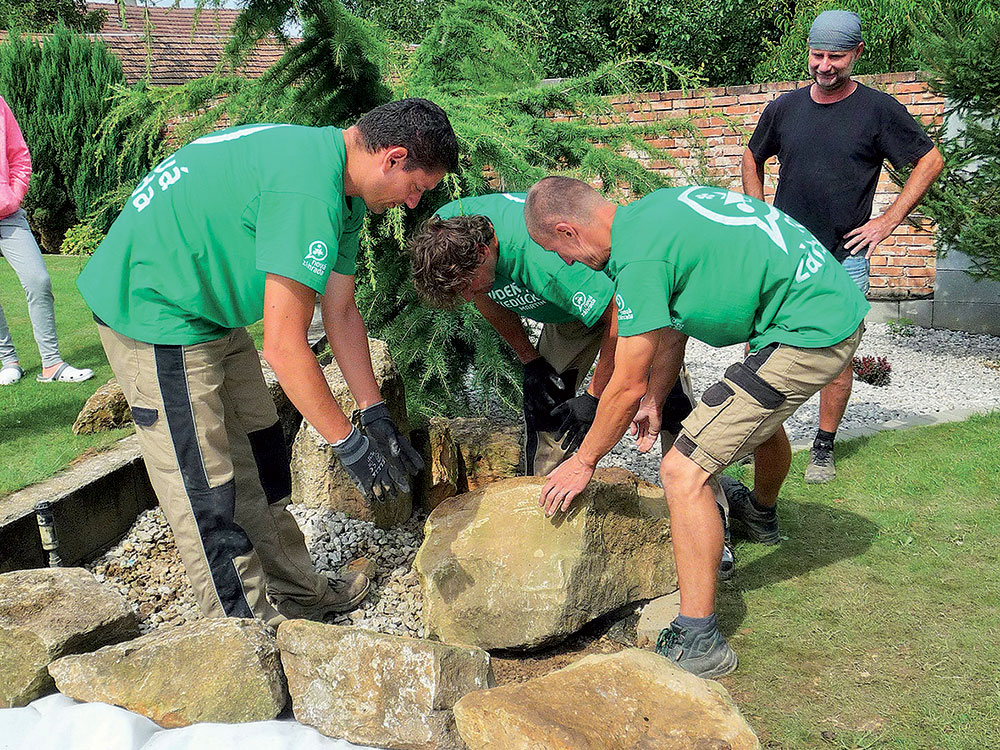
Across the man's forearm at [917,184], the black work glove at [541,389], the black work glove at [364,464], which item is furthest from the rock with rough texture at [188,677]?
the man's forearm at [917,184]

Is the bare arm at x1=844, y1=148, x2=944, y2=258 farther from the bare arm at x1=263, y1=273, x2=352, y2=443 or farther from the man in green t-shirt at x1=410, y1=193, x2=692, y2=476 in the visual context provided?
the bare arm at x1=263, y1=273, x2=352, y2=443

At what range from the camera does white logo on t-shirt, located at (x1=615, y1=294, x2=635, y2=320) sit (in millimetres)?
2494

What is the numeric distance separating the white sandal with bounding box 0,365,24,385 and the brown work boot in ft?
8.95

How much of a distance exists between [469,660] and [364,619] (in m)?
0.92

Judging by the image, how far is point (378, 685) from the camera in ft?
7.53

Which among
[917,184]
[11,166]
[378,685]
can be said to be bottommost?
[378,685]

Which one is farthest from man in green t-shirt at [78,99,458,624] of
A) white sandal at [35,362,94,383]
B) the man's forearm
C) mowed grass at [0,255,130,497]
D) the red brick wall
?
the red brick wall

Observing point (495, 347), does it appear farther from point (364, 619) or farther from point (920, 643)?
point (920, 643)

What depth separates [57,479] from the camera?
3375 mm

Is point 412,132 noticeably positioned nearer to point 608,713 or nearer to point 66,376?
point 608,713

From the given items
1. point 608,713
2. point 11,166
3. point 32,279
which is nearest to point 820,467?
point 608,713

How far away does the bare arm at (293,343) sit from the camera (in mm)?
2223

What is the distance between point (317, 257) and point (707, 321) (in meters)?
1.23

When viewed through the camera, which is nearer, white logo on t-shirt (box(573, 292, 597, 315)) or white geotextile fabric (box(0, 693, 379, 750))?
white geotextile fabric (box(0, 693, 379, 750))
